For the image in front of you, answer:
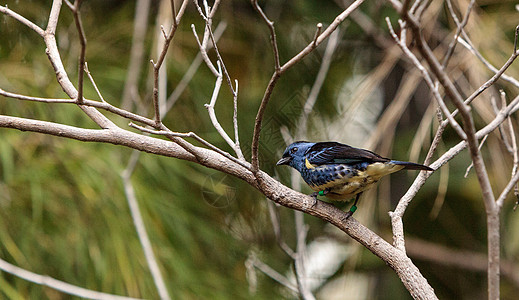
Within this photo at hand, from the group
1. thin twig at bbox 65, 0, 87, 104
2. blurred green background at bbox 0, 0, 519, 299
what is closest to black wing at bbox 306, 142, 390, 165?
blurred green background at bbox 0, 0, 519, 299

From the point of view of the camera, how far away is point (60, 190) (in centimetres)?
212

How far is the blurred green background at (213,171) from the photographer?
2090 mm

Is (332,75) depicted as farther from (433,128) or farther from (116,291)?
(116,291)

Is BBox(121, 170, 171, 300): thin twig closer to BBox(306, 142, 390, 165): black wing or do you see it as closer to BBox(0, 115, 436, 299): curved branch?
BBox(306, 142, 390, 165): black wing

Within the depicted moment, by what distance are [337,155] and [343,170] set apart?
0.24 ft

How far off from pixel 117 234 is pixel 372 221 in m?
1.20

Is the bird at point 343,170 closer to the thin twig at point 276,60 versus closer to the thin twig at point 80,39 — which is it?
the thin twig at point 276,60

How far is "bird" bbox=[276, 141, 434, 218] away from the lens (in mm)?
1573

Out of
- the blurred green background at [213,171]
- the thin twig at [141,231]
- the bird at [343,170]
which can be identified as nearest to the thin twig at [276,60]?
the bird at [343,170]

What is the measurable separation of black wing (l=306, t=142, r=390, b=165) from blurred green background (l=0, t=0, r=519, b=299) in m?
0.45

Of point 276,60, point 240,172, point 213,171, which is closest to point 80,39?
point 276,60

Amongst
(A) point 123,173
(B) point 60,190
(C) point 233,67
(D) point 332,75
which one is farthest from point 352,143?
(B) point 60,190

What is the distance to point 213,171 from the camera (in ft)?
7.84

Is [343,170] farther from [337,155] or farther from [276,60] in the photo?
[276,60]
